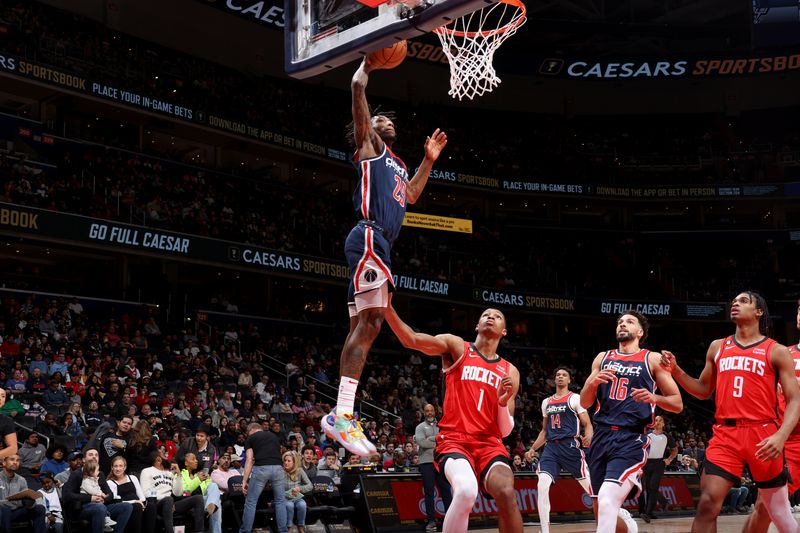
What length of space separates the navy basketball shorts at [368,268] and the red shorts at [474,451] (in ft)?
4.07

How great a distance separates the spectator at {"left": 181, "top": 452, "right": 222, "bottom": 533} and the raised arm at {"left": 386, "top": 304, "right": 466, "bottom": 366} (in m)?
5.84

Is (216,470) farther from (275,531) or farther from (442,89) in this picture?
(442,89)

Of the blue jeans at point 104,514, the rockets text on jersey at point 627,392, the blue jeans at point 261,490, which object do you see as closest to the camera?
the rockets text on jersey at point 627,392

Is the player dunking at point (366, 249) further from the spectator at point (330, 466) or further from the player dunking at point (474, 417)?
the spectator at point (330, 466)

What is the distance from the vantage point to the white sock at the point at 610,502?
7.30 m

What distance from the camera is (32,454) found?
1332 cm

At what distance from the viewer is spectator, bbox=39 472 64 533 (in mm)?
10914

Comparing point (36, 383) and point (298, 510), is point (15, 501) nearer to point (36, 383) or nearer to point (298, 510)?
point (298, 510)

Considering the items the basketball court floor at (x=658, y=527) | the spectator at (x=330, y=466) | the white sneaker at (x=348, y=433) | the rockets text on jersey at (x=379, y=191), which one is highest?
the rockets text on jersey at (x=379, y=191)

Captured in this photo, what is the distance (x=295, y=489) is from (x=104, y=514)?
309 centimetres

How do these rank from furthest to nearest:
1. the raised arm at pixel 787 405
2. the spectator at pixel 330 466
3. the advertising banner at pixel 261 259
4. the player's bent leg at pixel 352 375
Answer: the advertising banner at pixel 261 259, the spectator at pixel 330 466, the raised arm at pixel 787 405, the player's bent leg at pixel 352 375

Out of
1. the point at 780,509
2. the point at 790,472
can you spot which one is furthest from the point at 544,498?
the point at 780,509

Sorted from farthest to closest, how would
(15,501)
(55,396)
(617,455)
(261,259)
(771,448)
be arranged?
(261,259), (55,396), (15,501), (617,455), (771,448)

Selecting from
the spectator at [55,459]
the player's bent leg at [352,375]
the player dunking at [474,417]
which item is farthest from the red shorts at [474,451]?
the spectator at [55,459]
